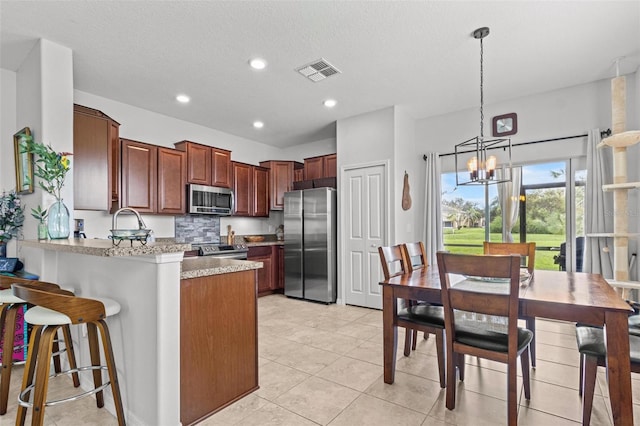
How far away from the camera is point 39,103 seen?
2.61 meters

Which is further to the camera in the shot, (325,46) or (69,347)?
(325,46)

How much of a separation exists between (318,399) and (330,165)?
12.1 feet

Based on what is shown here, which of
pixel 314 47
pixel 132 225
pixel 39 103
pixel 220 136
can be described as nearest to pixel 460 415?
pixel 314 47

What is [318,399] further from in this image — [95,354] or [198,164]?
[198,164]

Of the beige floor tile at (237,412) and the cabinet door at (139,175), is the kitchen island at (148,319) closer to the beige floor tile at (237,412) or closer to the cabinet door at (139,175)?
the beige floor tile at (237,412)

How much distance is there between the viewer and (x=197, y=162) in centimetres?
459

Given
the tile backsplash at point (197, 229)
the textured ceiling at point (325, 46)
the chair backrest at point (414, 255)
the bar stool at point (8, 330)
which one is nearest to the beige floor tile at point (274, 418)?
the bar stool at point (8, 330)

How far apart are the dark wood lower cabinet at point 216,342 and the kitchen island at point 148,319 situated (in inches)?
1.1

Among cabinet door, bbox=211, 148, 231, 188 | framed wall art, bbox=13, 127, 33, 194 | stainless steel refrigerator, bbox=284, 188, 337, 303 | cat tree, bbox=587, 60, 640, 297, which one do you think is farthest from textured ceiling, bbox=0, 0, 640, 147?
stainless steel refrigerator, bbox=284, 188, 337, 303

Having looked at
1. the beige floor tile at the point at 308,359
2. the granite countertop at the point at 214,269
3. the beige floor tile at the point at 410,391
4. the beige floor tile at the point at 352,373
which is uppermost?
the granite countertop at the point at 214,269

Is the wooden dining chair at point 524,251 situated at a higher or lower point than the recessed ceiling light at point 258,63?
lower

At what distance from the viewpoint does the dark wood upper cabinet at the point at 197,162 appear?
4.48 meters

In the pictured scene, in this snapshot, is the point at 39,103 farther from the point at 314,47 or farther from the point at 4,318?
the point at 314,47

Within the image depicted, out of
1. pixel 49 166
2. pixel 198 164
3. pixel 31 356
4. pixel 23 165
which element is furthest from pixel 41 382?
pixel 198 164
